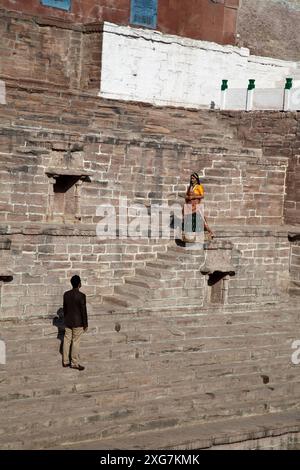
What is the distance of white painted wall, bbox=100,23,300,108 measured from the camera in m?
20.4

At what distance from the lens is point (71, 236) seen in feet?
48.7

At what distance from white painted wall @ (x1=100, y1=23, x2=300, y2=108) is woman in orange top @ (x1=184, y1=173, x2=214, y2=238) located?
4.90m

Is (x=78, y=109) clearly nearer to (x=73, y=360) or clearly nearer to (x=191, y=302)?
(x=191, y=302)

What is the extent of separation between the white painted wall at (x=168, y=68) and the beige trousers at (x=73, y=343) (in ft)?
29.4

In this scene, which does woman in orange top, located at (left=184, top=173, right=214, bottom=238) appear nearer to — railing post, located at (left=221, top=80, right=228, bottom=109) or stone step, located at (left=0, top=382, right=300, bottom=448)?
stone step, located at (left=0, top=382, right=300, bottom=448)

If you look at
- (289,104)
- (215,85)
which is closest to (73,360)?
(289,104)

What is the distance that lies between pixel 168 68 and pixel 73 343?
34.9 feet

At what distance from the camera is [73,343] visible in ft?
40.2

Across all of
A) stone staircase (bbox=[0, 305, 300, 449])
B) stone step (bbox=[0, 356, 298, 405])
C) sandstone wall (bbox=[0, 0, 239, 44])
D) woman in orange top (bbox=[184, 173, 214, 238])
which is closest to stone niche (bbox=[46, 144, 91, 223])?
woman in orange top (bbox=[184, 173, 214, 238])

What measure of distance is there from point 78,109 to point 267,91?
4430 millimetres

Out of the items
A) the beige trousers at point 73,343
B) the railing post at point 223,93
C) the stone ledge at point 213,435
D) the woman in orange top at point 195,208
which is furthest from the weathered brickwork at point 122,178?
the stone ledge at point 213,435

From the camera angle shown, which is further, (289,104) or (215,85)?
(215,85)
